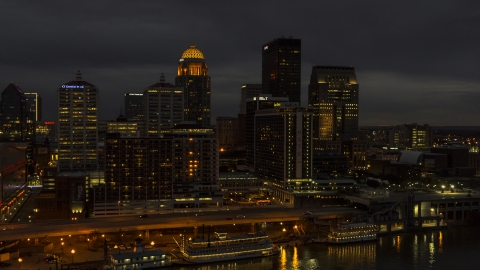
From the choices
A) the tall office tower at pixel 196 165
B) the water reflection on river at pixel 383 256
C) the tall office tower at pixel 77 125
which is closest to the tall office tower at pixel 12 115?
the tall office tower at pixel 77 125

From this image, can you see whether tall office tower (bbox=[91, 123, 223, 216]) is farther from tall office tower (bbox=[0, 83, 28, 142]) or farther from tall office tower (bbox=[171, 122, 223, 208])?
tall office tower (bbox=[0, 83, 28, 142])

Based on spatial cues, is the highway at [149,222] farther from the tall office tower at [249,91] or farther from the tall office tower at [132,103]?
the tall office tower at [132,103]

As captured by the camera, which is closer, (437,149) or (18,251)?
(18,251)

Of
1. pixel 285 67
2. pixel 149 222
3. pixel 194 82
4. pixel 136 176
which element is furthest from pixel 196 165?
pixel 285 67

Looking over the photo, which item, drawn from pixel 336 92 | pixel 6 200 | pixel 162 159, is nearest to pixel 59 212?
pixel 6 200

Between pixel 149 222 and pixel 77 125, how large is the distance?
35012 millimetres

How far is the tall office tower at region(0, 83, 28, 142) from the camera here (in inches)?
4596

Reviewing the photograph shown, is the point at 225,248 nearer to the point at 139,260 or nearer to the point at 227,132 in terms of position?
the point at 139,260

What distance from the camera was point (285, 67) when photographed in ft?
409

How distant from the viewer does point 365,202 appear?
56.9m

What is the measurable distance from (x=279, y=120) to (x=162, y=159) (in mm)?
16676

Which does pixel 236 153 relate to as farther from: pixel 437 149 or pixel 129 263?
pixel 129 263

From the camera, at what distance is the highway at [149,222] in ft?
143

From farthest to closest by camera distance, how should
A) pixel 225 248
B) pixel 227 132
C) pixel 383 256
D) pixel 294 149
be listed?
1. pixel 227 132
2. pixel 294 149
3. pixel 383 256
4. pixel 225 248
